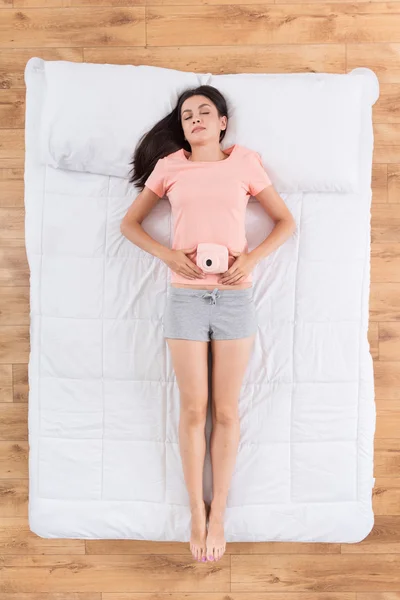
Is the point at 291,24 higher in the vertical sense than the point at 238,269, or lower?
higher

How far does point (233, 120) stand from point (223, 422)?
0.90 m

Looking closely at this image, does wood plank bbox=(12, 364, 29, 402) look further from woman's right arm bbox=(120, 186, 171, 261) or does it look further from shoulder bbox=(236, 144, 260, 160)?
shoulder bbox=(236, 144, 260, 160)

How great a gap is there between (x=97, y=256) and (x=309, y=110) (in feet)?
2.54

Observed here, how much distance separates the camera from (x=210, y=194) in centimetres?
138

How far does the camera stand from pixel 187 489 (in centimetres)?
146

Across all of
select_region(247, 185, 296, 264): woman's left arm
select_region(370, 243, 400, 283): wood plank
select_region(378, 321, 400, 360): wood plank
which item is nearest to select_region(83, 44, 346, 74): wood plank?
select_region(247, 185, 296, 264): woman's left arm

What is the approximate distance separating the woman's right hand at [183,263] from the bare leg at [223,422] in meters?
0.21

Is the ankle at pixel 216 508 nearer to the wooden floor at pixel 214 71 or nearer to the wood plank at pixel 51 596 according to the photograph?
the wooden floor at pixel 214 71

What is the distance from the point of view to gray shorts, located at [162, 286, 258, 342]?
4.47 ft

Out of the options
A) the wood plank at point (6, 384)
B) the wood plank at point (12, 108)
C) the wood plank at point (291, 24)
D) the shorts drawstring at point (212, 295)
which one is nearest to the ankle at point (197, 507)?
the shorts drawstring at point (212, 295)

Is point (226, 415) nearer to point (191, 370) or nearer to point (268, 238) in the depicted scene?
point (191, 370)

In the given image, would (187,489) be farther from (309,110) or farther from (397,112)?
(397,112)

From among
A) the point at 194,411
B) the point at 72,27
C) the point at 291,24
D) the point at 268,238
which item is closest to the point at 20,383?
the point at 194,411

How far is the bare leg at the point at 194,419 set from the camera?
1381mm
